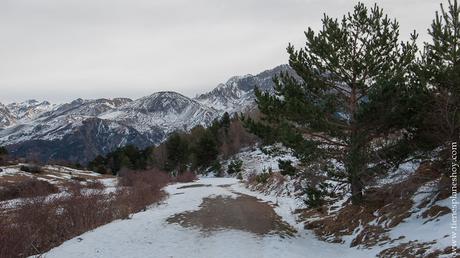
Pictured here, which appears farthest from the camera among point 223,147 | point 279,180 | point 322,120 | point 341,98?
point 223,147

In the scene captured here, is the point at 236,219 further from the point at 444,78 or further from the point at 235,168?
the point at 235,168

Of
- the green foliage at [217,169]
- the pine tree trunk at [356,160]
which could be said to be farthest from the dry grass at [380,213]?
the green foliage at [217,169]

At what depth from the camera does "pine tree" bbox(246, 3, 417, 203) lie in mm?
16672

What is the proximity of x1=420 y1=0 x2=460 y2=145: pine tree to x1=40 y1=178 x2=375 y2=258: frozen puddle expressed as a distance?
4848mm

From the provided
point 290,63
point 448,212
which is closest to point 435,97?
point 448,212

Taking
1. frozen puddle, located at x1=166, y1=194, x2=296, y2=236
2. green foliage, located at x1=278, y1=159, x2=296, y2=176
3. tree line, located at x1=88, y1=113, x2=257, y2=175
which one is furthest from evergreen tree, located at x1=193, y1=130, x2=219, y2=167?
green foliage, located at x1=278, y1=159, x2=296, y2=176

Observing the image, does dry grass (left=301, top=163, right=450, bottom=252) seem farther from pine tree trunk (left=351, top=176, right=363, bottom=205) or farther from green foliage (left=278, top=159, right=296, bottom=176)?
green foliage (left=278, top=159, right=296, bottom=176)

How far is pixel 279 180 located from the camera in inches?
1543

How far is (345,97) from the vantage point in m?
18.9

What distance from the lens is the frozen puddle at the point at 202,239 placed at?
586 inches

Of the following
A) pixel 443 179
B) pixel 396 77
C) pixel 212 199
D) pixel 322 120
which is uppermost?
pixel 396 77

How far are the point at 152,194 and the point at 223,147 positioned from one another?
65028 millimetres

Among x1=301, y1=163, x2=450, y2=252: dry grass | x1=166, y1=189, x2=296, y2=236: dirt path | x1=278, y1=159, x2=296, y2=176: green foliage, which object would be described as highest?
x1=278, y1=159, x2=296, y2=176: green foliage

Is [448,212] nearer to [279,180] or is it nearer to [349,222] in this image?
[349,222]
